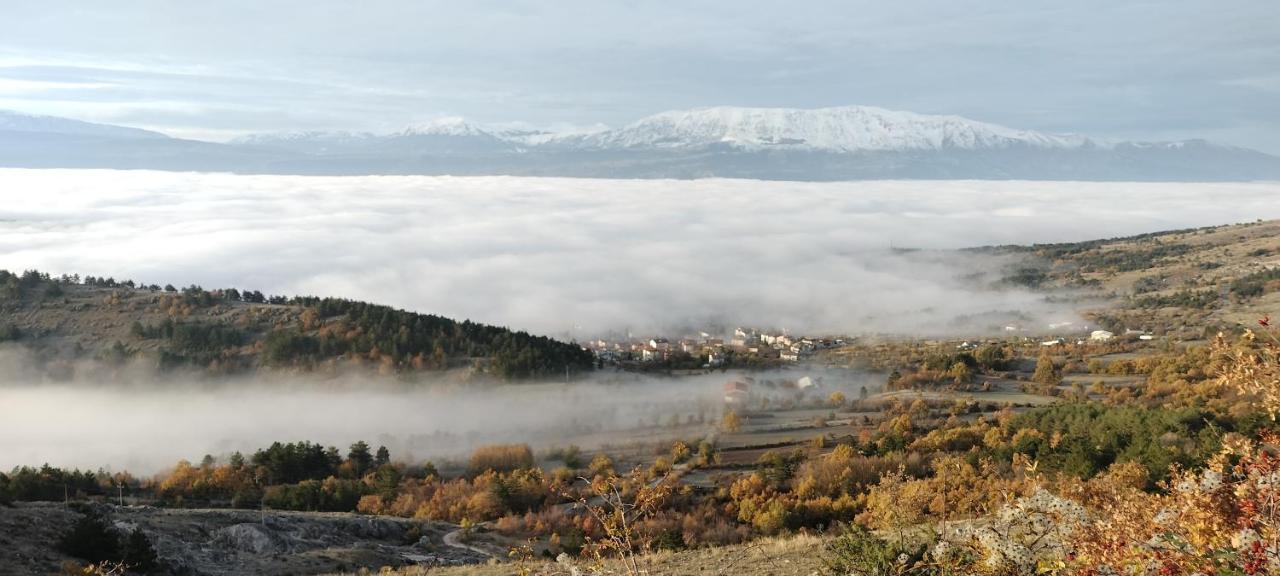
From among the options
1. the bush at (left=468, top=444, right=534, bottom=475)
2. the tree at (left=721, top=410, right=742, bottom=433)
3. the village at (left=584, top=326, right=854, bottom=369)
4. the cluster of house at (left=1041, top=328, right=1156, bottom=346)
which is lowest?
the bush at (left=468, top=444, right=534, bottom=475)

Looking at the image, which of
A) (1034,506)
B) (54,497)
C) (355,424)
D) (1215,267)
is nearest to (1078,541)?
(1034,506)

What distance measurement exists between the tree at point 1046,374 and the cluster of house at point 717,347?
27239mm

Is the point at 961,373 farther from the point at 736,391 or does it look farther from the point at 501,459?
the point at 501,459

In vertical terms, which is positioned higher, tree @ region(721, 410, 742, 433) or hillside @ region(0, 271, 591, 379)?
hillside @ region(0, 271, 591, 379)

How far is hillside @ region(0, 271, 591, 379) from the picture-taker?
6481cm

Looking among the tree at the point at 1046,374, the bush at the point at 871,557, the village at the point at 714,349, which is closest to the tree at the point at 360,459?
the village at the point at 714,349

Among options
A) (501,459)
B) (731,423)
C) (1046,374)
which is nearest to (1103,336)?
(1046,374)

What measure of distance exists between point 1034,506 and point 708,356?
73819 mm

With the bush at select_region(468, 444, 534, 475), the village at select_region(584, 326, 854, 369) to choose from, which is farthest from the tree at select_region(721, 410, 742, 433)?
the village at select_region(584, 326, 854, 369)

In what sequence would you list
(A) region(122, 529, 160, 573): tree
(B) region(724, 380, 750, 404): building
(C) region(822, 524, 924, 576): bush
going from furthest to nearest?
(B) region(724, 380, 750, 404): building < (A) region(122, 529, 160, 573): tree < (C) region(822, 524, 924, 576): bush

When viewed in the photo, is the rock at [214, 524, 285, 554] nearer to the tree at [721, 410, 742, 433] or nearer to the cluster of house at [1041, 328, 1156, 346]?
the tree at [721, 410, 742, 433]

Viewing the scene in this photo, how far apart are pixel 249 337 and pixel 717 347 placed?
47546 mm

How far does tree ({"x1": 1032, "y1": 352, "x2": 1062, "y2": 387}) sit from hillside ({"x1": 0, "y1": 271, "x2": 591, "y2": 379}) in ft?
115

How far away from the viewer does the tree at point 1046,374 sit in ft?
166
